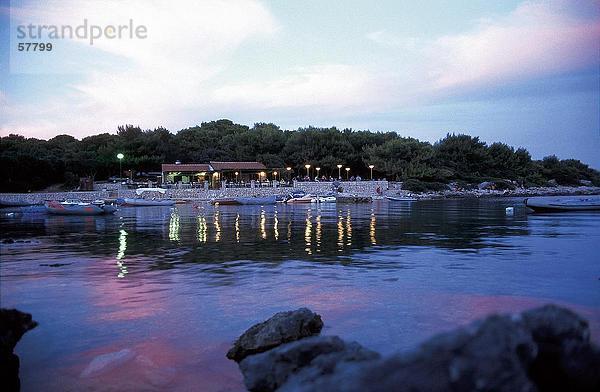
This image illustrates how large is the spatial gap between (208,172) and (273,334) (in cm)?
6209

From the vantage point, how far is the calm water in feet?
25.6

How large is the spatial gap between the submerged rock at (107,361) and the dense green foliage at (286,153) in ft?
190

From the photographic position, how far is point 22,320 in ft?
24.1

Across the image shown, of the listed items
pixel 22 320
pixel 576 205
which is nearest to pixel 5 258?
pixel 22 320

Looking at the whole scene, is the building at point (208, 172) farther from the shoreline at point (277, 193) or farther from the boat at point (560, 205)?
the boat at point (560, 205)

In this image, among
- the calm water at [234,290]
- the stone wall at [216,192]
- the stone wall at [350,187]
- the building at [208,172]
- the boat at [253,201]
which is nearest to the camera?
the calm water at [234,290]

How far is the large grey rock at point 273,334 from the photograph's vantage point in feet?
24.6

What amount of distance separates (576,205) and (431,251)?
27.0 meters

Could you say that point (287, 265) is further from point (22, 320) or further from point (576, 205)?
point (576, 205)

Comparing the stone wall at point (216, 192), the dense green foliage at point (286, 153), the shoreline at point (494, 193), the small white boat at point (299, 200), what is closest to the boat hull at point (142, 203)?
the stone wall at point (216, 192)

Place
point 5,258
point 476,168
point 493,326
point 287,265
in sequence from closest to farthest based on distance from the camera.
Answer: point 493,326
point 287,265
point 5,258
point 476,168

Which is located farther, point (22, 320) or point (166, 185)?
point (166, 185)

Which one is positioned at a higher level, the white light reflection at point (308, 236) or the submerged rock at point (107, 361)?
the white light reflection at point (308, 236)

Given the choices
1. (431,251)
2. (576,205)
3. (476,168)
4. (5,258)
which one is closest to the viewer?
(5,258)
